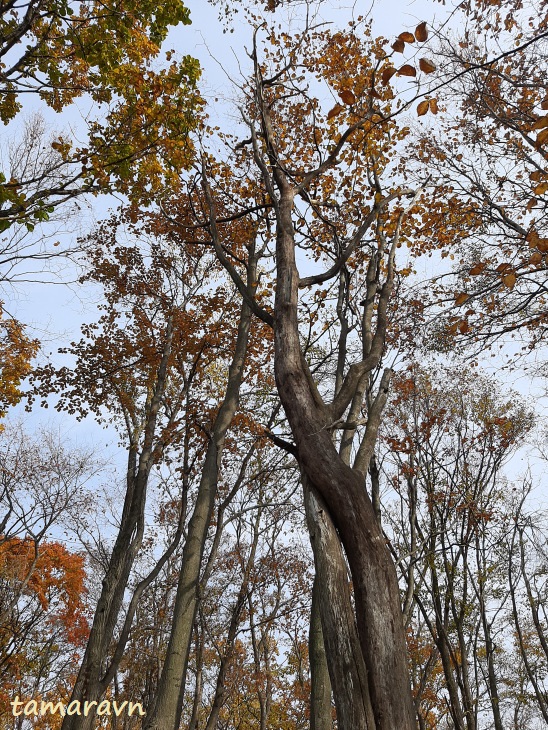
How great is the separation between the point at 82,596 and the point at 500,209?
75.3ft

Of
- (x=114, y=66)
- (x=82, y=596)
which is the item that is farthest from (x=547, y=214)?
(x=82, y=596)

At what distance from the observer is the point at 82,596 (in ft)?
74.6

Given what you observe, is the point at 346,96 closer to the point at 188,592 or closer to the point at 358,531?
the point at 358,531

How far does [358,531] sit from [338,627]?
636 mm

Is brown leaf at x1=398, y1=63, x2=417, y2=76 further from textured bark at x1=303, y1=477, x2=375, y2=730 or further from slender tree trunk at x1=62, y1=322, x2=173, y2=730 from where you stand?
slender tree trunk at x1=62, y1=322, x2=173, y2=730

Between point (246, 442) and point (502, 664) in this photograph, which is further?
point (502, 664)

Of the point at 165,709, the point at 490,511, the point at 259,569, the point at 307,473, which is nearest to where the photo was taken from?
the point at 307,473

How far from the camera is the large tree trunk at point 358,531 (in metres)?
3.22

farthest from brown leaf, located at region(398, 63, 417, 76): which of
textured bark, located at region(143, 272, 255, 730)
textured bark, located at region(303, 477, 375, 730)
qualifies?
textured bark, located at region(143, 272, 255, 730)

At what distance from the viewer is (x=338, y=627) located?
11.1ft

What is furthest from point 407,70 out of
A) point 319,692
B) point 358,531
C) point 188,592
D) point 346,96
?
point 319,692

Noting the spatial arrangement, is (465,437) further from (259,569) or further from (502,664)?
(502,664)

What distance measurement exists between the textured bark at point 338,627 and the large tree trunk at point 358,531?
0.23 feet

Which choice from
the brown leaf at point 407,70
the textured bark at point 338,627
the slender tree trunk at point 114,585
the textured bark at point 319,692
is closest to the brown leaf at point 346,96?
the brown leaf at point 407,70
